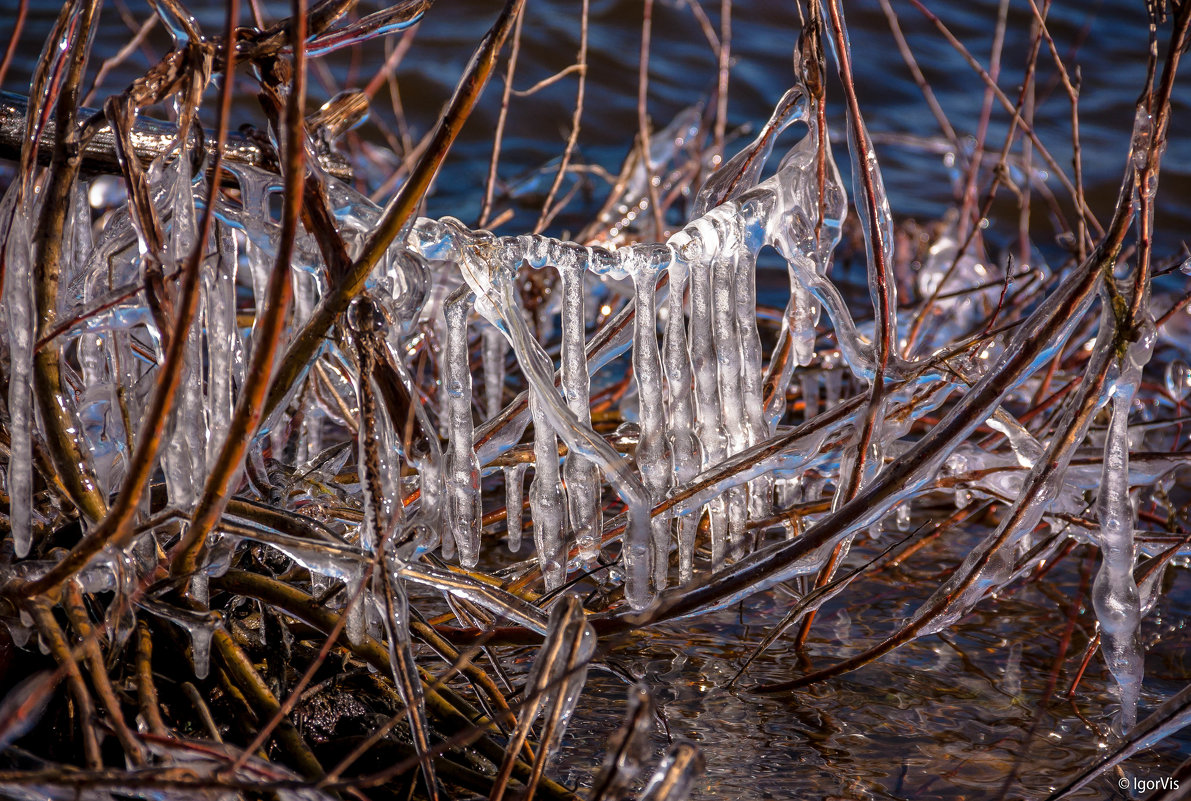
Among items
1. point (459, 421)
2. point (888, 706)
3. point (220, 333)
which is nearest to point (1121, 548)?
point (888, 706)

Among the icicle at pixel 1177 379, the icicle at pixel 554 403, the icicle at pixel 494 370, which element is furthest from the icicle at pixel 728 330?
the icicle at pixel 1177 379

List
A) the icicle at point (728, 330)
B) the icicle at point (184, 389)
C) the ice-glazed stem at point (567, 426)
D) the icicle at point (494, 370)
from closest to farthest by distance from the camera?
the icicle at point (184, 389)
the ice-glazed stem at point (567, 426)
the icicle at point (728, 330)
the icicle at point (494, 370)

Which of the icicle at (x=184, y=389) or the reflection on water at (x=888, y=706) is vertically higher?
the icicle at (x=184, y=389)

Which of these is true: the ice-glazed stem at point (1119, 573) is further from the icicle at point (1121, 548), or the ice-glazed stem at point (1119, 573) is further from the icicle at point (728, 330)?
the icicle at point (728, 330)

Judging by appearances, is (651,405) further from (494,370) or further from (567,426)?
(494,370)

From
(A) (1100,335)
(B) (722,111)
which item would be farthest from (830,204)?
(B) (722,111)

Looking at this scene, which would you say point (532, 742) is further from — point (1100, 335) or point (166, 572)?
point (1100, 335)

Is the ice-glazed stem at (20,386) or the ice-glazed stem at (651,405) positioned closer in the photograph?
the ice-glazed stem at (20,386)
